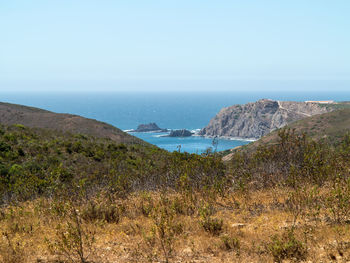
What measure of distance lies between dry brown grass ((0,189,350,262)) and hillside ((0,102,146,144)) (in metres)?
56.3

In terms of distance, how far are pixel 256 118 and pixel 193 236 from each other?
159633 mm

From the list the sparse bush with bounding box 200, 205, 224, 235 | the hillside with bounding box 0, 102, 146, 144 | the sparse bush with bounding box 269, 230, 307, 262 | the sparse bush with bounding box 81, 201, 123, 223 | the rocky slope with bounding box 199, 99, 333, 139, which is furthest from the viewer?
the rocky slope with bounding box 199, 99, 333, 139

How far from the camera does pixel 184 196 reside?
8.05 meters

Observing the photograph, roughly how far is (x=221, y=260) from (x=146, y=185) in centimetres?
525

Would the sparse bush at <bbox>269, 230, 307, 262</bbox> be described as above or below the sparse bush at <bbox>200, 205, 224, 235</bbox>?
above

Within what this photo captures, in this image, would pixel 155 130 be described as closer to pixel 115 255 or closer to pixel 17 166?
pixel 17 166

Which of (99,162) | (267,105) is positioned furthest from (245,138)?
(99,162)

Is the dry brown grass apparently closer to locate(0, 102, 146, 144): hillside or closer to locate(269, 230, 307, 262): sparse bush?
locate(269, 230, 307, 262): sparse bush

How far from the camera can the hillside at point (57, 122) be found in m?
64.9

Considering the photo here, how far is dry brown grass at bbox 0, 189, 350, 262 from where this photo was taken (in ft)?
16.2

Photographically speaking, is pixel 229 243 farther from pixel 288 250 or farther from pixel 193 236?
pixel 288 250

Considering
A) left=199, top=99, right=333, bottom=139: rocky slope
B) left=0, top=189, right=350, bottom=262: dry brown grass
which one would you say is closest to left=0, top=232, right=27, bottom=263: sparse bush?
left=0, top=189, right=350, bottom=262: dry brown grass

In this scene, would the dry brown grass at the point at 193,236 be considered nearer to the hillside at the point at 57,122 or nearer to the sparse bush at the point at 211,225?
the sparse bush at the point at 211,225

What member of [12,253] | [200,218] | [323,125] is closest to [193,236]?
[200,218]
